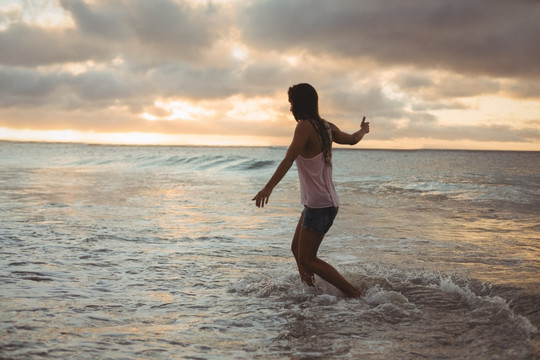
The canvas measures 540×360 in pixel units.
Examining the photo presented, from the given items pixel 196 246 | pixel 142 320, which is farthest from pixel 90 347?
pixel 196 246

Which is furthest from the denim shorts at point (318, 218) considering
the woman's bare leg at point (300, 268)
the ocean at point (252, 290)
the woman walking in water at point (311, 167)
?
the ocean at point (252, 290)

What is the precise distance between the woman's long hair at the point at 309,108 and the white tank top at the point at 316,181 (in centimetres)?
9

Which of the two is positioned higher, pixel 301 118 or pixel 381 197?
pixel 301 118

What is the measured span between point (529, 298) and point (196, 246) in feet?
15.3

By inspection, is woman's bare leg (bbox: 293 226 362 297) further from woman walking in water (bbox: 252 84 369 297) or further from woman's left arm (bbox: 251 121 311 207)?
woman's left arm (bbox: 251 121 311 207)

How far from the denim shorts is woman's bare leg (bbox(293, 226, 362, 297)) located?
2.6 inches

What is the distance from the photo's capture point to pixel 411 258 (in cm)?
732

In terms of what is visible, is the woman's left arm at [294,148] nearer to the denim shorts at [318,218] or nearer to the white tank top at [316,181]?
the white tank top at [316,181]

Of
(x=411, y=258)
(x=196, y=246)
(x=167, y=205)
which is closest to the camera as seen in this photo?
(x=411, y=258)

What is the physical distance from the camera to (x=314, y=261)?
500 cm

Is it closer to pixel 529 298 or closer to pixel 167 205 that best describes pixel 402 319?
pixel 529 298

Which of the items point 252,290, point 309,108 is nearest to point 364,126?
point 309,108

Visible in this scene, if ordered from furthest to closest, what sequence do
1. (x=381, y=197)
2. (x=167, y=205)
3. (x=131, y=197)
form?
1. (x=381, y=197)
2. (x=131, y=197)
3. (x=167, y=205)

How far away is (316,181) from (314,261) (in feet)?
2.75
